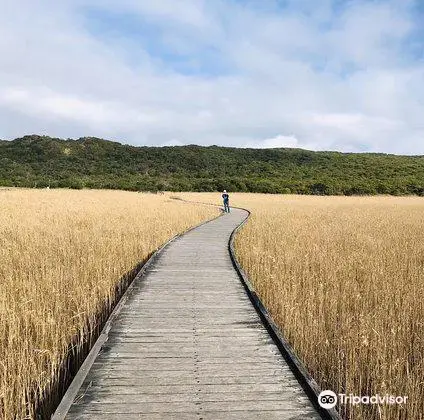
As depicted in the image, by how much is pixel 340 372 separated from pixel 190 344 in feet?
5.36

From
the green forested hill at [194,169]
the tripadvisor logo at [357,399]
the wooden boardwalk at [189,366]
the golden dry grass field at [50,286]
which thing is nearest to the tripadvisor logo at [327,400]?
the tripadvisor logo at [357,399]

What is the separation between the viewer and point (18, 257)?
9078 millimetres

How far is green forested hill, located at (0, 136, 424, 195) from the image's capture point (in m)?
62.4

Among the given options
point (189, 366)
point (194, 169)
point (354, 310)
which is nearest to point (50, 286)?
point (189, 366)

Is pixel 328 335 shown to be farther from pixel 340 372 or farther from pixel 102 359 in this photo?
pixel 102 359

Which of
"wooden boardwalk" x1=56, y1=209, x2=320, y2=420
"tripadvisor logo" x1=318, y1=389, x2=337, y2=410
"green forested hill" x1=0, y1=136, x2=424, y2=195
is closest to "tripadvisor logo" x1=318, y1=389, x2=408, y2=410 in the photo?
"tripadvisor logo" x1=318, y1=389, x2=337, y2=410

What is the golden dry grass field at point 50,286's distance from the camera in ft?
13.6

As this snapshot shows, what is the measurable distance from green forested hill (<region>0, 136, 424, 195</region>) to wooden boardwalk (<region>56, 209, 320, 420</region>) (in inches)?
2097

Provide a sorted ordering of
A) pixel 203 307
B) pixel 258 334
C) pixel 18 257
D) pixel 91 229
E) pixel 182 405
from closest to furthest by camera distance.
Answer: pixel 182 405
pixel 258 334
pixel 203 307
pixel 18 257
pixel 91 229

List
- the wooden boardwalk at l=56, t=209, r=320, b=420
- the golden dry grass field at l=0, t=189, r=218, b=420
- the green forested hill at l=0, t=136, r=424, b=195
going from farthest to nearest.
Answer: the green forested hill at l=0, t=136, r=424, b=195 → the golden dry grass field at l=0, t=189, r=218, b=420 → the wooden boardwalk at l=56, t=209, r=320, b=420

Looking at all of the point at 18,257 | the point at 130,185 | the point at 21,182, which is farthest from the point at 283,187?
the point at 18,257

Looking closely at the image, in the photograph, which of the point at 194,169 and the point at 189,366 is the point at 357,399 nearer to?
the point at 189,366

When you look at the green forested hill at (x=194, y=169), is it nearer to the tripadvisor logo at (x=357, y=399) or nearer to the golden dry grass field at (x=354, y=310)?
the golden dry grass field at (x=354, y=310)

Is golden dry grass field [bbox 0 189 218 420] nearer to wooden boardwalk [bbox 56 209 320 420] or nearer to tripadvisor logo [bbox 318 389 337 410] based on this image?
wooden boardwalk [bbox 56 209 320 420]
